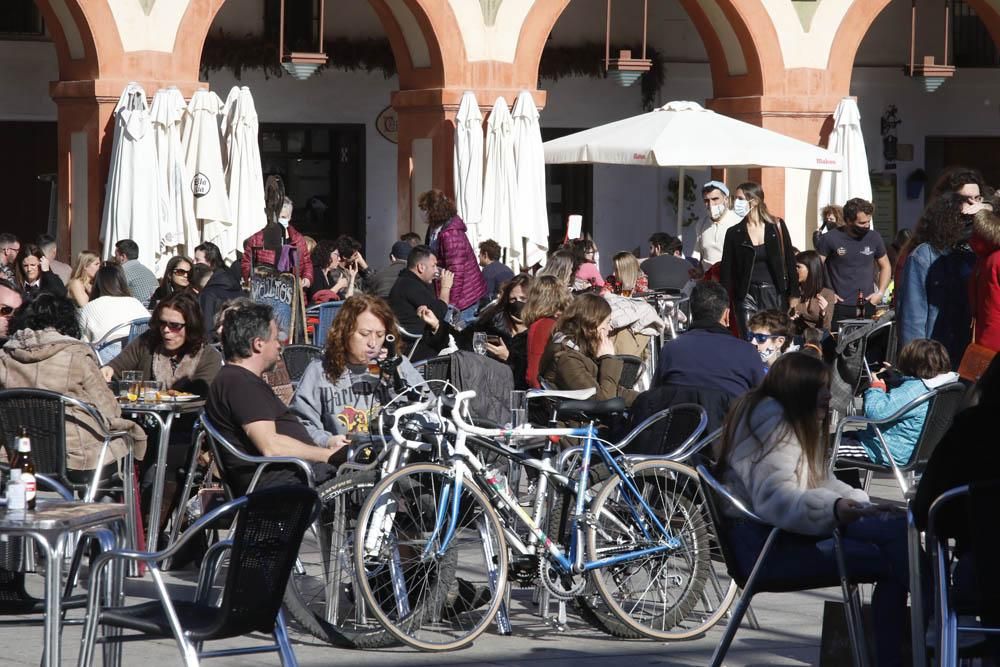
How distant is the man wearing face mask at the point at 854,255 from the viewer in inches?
583

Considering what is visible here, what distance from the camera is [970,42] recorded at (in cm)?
2369

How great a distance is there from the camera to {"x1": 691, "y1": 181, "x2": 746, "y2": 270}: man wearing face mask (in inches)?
556

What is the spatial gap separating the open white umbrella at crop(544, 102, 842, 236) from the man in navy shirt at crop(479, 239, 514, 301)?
38.3 inches

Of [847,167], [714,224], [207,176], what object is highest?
[847,167]

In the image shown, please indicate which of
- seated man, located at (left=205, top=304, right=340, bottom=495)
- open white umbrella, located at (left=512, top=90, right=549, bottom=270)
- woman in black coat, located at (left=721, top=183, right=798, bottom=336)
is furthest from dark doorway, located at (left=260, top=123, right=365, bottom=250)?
seated man, located at (left=205, top=304, right=340, bottom=495)

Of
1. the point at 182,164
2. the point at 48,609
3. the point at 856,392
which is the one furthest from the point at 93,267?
the point at 48,609

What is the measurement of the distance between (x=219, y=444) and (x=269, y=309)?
626 millimetres

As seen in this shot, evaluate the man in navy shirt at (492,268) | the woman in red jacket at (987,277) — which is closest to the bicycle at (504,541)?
the woman in red jacket at (987,277)

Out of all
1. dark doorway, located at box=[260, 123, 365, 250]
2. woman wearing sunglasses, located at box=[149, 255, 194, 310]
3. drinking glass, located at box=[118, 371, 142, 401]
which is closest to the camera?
drinking glass, located at box=[118, 371, 142, 401]

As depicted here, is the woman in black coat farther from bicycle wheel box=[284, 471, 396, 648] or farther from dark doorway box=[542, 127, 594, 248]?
dark doorway box=[542, 127, 594, 248]

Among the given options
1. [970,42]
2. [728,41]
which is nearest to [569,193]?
[728,41]

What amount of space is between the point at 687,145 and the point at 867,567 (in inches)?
364

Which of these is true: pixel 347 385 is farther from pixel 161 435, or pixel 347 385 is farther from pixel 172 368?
pixel 172 368

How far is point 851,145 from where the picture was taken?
1770cm
